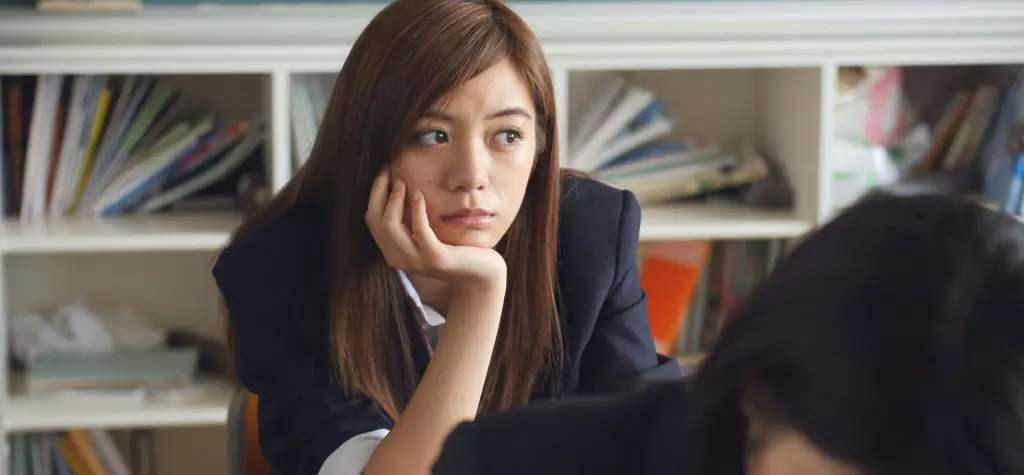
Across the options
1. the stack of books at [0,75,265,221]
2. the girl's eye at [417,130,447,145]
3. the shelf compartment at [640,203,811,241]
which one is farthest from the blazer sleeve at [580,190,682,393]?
the stack of books at [0,75,265,221]

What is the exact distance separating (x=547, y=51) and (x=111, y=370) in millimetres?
938

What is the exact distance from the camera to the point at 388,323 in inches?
49.9

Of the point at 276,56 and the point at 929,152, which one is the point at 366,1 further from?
the point at 929,152

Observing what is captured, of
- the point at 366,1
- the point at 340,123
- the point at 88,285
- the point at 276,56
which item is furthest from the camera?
the point at 88,285

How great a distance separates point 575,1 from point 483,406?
108cm

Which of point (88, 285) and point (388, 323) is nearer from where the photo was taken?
point (388, 323)

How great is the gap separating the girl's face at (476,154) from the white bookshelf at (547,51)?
0.78m

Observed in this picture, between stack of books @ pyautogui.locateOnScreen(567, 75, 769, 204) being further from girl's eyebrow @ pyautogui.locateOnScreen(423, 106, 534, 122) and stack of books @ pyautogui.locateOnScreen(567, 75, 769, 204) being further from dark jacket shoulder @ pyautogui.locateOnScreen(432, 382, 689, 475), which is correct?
dark jacket shoulder @ pyautogui.locateOnScreen(432, 382, 689, 475)

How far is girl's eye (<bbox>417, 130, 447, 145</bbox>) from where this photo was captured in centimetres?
116

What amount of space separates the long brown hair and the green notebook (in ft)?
2.91

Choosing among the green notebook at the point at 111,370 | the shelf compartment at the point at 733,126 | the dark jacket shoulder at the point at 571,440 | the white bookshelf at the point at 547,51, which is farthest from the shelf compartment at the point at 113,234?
the dark jacket shoulder at the point at 571,440

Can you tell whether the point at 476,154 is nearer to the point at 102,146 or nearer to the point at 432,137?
the point at 432,137

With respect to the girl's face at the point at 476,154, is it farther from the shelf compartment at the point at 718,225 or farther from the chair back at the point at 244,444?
the shelf compartment at the point at 718,225

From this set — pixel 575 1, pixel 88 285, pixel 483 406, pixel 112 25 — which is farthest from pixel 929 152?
pixel 88 285
